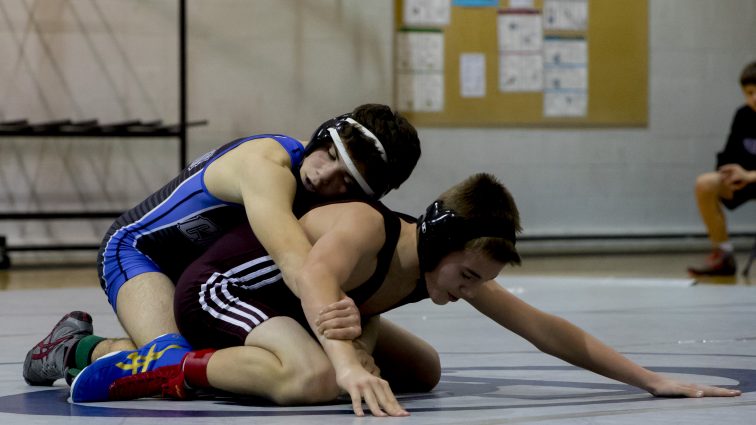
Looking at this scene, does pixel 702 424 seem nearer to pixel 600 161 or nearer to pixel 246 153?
pixel 246 153

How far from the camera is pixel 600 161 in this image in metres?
8.98

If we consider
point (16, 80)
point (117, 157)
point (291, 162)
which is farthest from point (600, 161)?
point (291, 162)

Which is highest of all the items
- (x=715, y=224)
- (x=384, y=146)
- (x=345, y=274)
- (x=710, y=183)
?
(x=384, y=146)

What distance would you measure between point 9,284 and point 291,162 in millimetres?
3583

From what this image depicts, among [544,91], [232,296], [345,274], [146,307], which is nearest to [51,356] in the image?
[146,307]

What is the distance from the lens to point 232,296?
2.79 m

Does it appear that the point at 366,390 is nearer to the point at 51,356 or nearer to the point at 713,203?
the point at 51,356

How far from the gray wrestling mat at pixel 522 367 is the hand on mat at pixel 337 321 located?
169 millimetres

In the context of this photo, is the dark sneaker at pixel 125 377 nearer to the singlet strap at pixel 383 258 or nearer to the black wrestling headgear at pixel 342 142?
the singlet strap at pixel 383 258

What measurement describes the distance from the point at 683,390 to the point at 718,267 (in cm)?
428

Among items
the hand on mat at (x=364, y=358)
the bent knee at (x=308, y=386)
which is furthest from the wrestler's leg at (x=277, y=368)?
the hand on mat at (x=364, y=358)

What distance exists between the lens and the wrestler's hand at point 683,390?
106 inches

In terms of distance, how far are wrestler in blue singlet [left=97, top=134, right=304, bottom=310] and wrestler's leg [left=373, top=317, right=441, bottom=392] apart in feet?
1.57

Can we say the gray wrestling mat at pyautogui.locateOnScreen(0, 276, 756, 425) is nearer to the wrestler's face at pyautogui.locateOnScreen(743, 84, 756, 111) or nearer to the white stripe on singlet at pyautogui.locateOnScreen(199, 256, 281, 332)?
the white stripe on singlet at pyautogui.locateOnScreen(199, 256, 281, 332)
